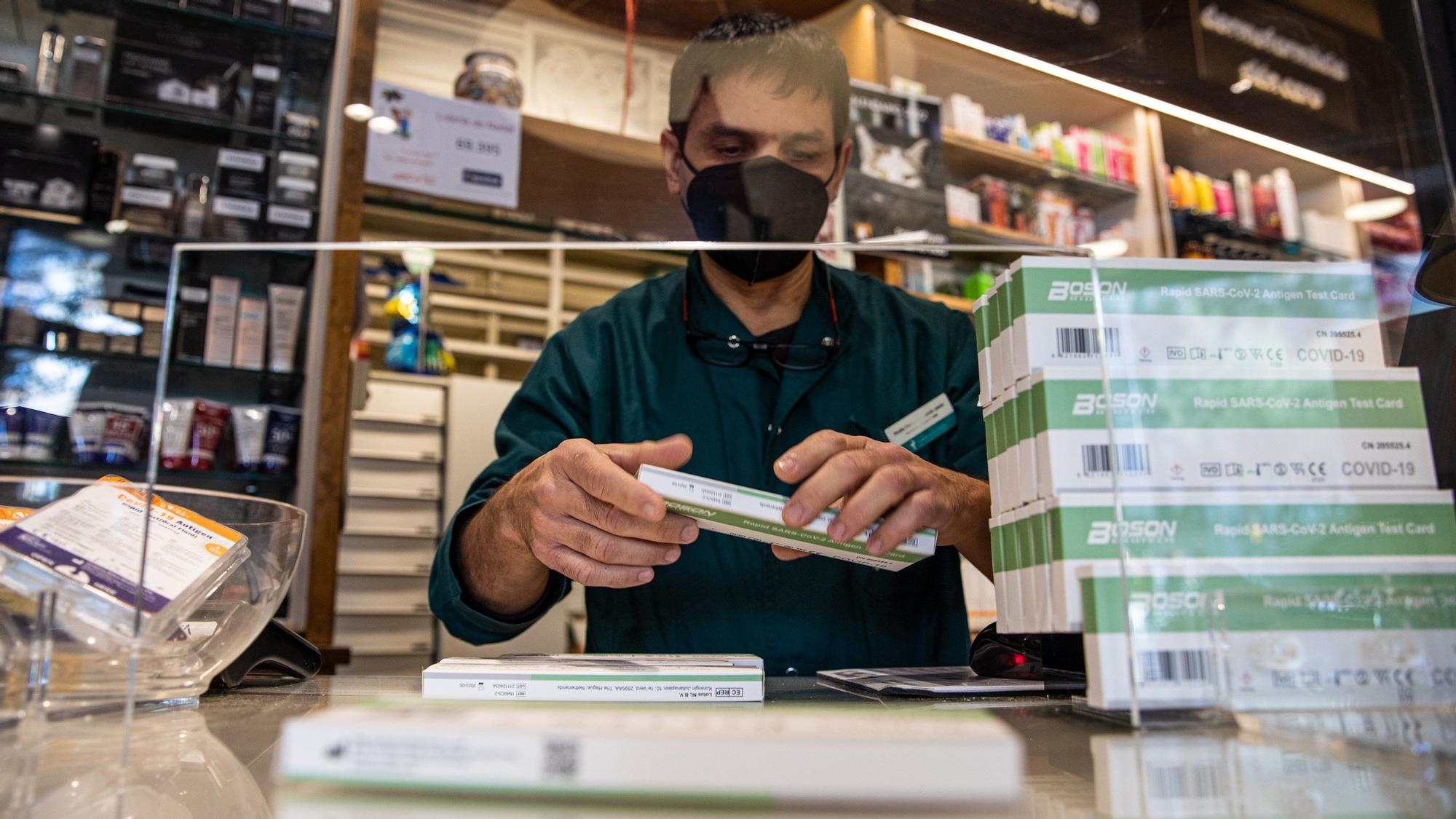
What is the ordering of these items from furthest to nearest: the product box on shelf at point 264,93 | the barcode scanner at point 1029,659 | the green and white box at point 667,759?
the product box on shelf at point 264,93 → the barcode scanner at point 1029,659 → the green and white box at point 667,759

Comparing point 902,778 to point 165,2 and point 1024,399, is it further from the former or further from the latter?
point 165,2

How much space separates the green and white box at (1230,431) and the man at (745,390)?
0.47 m

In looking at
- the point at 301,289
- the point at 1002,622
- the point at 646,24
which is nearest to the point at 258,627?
the point at 1002,622

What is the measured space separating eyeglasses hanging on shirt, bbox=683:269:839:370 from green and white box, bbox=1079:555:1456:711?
0.86 metres

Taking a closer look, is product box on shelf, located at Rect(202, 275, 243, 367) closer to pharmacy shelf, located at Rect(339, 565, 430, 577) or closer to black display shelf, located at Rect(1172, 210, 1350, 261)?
pharmacy shelf, located at Rect(339, 565, 430, 577)

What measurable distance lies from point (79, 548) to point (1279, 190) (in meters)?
1.93

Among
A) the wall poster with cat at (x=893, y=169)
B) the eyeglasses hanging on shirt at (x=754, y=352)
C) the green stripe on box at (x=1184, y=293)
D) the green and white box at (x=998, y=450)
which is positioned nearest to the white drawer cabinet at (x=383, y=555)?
the wall poster with cat at (x=893, y=169)

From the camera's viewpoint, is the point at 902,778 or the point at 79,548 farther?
the point at 79,548

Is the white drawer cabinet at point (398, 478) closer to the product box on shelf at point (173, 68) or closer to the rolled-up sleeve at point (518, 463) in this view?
the product box on shelf at point (173, 68)

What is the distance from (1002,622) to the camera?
Answer: 2.17 ft

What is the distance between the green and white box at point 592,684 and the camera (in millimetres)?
685

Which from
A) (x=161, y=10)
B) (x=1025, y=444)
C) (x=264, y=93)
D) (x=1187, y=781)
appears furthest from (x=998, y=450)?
(x=161, y=10)

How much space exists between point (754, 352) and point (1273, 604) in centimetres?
92

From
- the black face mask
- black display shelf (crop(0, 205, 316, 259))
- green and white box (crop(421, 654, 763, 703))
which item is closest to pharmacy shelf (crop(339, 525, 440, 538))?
black display shelf (crop(0, 205, 316, 259))
